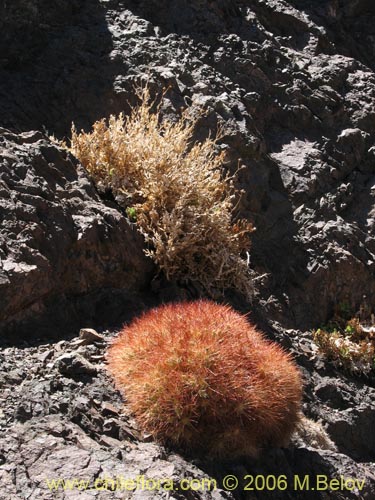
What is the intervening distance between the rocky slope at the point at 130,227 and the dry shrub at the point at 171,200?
0.22 metres

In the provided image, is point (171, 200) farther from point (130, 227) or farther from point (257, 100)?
point (257, 100)

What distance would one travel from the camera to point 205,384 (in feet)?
12.0

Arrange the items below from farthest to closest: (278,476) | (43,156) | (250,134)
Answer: (250,134), (43,156), (278,476)

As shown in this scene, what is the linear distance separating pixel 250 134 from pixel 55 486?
5.36 meters

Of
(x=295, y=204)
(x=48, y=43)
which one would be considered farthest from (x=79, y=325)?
(x=48, y=43)

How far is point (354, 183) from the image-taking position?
8.24 meters

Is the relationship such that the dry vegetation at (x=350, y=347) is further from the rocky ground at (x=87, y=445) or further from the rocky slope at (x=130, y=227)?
the rocky ground at (x=87, y=445)

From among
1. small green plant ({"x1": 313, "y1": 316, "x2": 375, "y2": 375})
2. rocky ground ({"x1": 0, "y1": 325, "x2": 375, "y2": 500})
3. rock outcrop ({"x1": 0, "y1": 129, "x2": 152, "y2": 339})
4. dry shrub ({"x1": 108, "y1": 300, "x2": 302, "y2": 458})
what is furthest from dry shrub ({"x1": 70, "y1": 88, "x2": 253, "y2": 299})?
dry shrub ({"x1": 108, "y1": 300, "x2": 302, "y2": 458})

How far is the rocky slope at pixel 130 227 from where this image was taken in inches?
145

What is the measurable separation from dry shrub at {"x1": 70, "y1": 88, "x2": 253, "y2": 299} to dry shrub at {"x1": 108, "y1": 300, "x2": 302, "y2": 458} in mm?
1574

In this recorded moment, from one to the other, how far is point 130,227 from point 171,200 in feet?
1.40

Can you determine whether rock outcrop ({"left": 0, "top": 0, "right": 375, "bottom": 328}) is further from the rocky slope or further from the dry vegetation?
the dry vegetation

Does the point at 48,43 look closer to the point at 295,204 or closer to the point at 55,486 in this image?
the point at 295,204

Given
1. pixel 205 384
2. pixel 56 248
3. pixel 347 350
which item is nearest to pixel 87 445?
pixel 205 384
